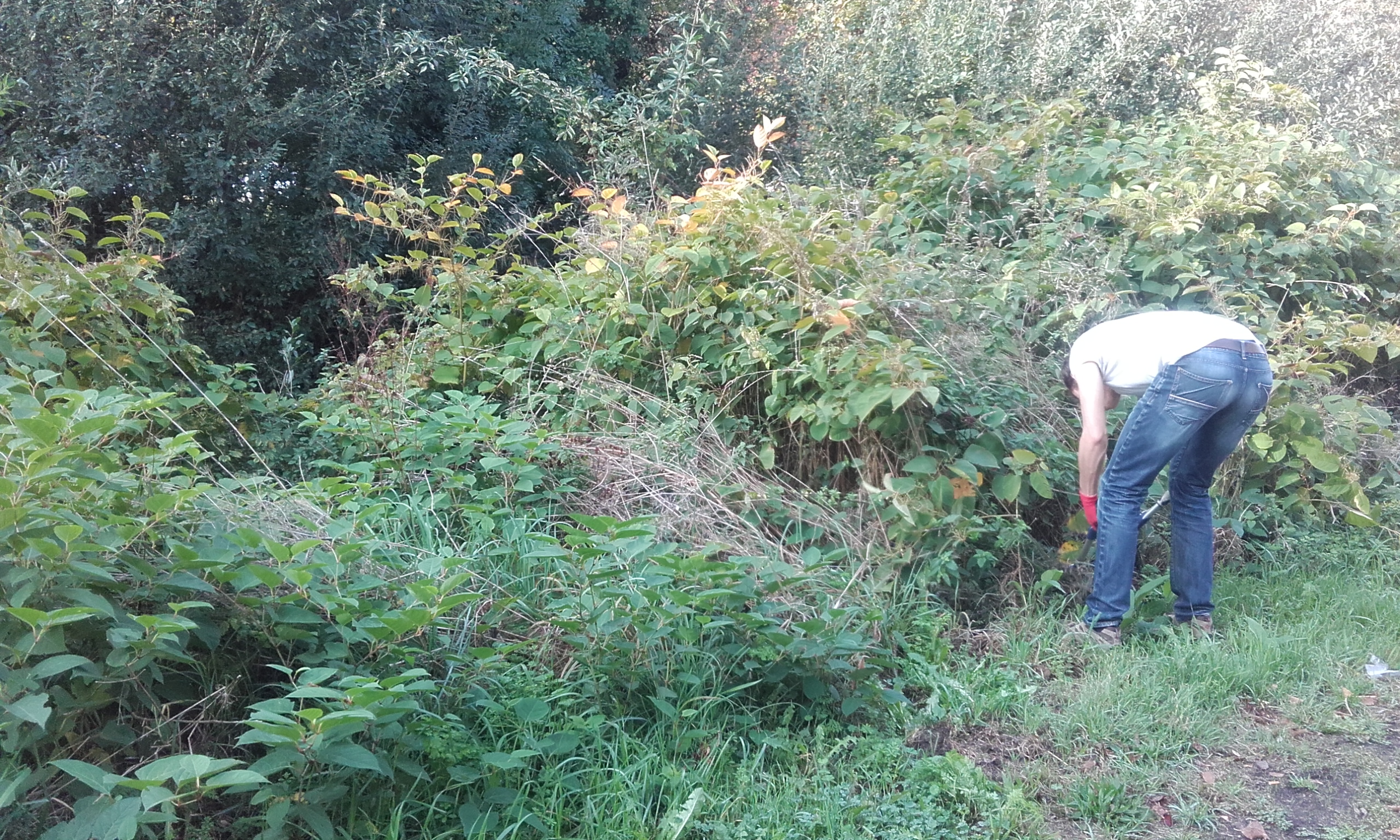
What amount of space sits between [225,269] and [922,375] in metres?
5.07

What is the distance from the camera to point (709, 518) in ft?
13.7

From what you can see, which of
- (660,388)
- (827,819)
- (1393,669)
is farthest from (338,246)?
(1393,669)

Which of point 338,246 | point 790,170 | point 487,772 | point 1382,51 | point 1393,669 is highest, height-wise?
point 1382,51

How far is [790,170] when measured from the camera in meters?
7.57

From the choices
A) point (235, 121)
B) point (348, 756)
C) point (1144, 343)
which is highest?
point (235, 121)

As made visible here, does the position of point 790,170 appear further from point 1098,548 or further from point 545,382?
point 1098,548

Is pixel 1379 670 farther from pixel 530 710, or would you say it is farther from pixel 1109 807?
pixel 530 710

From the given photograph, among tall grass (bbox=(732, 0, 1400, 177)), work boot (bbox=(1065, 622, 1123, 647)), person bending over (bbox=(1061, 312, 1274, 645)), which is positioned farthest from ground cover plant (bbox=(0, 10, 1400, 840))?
tall grass (bbox=(732, 0, 1400, 177))

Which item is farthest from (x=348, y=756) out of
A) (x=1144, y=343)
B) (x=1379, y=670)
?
(x=1379, y=670)

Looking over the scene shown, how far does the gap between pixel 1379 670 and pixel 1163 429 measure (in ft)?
4.82

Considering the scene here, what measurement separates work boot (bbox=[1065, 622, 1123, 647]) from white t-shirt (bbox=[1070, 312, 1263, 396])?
3.41 ft

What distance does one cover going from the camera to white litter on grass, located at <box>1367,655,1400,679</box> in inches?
164

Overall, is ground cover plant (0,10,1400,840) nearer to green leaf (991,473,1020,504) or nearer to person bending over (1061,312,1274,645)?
green leaf (991,473,1020,504)

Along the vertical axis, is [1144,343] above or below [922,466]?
above
